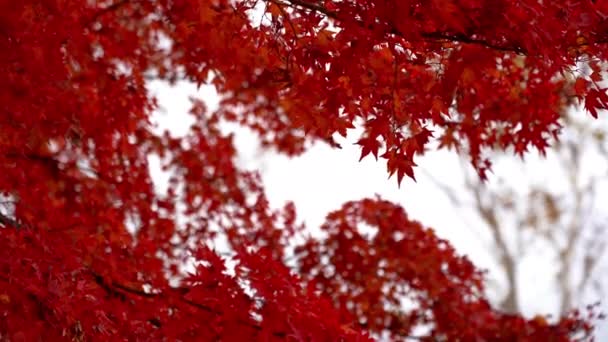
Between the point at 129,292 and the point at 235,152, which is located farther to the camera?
the point at 235,152

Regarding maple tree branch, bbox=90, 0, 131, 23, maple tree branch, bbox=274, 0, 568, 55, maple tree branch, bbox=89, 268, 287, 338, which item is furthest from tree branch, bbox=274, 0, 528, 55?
maple tree branch, bbox=90, 0, 131, 23

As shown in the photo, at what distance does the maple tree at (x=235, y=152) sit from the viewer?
3279mm

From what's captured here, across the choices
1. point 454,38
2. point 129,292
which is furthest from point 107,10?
point 454,38

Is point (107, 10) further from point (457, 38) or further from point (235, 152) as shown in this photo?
point (457, 38)

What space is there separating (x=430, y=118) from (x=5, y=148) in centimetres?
283

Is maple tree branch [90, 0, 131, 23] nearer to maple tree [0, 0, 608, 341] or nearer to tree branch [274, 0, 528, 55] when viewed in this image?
maple tree [0, 0, 608, 341]

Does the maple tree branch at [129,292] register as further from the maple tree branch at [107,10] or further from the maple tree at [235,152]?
the maple tree branch at [107,10]

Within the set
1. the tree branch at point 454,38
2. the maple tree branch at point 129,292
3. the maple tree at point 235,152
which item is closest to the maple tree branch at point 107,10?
the maple tree at point 235,152

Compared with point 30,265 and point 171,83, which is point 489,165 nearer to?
point 30,265

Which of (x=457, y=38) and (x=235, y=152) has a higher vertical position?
(x=235, y=152)

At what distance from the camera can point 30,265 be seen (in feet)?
12.1

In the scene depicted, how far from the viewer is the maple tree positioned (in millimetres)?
3279

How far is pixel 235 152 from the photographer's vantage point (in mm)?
9016

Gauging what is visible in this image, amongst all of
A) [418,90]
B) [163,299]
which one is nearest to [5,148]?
[163,299]
